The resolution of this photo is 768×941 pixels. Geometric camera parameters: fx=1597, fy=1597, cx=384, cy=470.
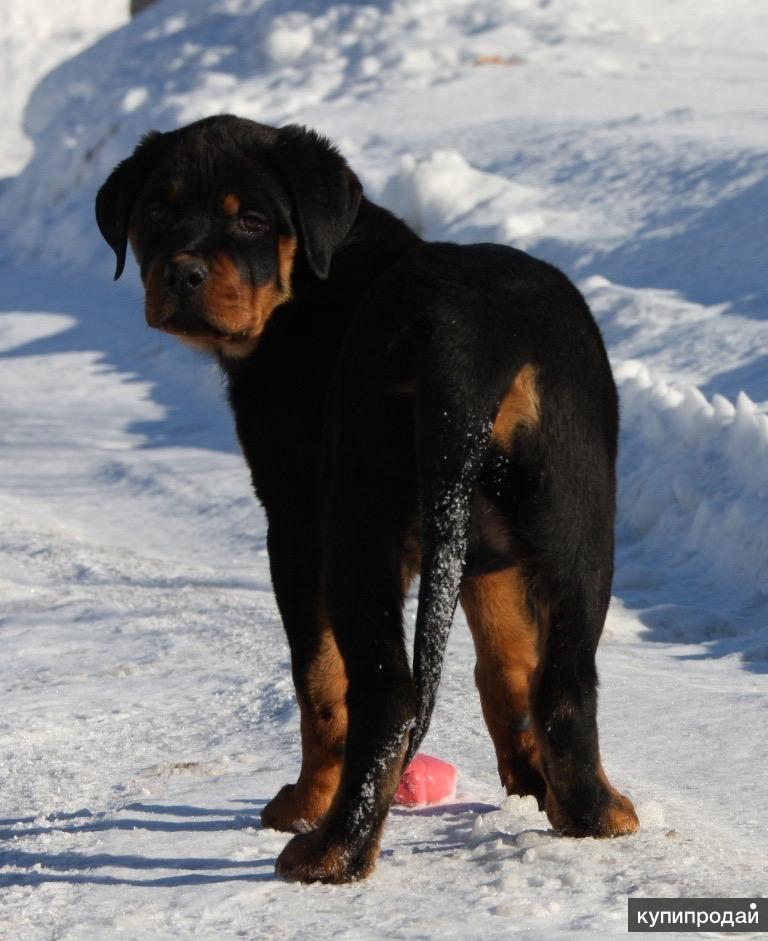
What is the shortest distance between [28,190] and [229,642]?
42.4 feet

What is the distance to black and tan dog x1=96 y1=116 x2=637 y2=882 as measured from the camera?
2.99 m

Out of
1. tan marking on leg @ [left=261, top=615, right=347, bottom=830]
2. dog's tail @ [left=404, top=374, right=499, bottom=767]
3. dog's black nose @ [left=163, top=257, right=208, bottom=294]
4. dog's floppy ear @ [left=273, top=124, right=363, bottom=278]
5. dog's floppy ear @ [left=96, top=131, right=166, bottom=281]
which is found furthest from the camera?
dog's floppy ear @ [left=96, top=131, right=166, bottom=281]

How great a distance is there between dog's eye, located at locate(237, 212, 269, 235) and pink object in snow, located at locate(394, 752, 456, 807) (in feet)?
4.21

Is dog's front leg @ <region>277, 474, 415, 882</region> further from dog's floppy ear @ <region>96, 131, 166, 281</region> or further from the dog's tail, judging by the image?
dog's floppy ear @ <region>96, 131, 166, 281</region>

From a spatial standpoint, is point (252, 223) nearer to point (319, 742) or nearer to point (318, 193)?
point (318, 193)

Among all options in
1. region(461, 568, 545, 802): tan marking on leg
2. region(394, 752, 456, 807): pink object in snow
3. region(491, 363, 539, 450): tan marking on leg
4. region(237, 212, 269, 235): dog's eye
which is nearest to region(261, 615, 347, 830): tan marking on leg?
region(394, 752, 456, 807): pink object in snow

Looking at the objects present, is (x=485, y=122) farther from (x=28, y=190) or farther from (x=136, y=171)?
(x=136, y=171)

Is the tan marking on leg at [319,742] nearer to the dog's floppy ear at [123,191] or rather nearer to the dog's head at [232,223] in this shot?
the dog's head at [232,223]

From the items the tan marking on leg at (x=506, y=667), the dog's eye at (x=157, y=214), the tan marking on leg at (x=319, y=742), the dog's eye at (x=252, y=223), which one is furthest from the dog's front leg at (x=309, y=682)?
the dog's eye at (x=157, y=214)

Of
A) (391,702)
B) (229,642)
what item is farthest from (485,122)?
(391,702)

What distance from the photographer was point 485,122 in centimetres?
1312

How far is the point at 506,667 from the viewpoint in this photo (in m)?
3.54

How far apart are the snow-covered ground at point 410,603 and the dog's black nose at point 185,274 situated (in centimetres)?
120

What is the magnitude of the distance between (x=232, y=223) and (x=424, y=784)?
1.37 metres
